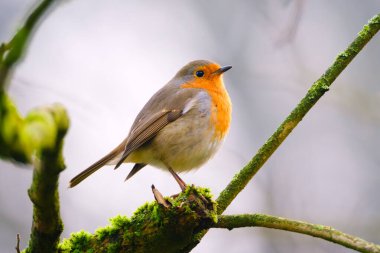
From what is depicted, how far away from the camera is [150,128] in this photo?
383cm

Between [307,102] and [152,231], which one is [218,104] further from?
[152,231]

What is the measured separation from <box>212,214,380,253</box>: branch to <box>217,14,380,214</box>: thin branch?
1.18ft

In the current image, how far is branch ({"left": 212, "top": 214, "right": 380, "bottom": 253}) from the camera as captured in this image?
1662 mm

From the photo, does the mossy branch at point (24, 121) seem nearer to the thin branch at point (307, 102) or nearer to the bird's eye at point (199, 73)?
the thin branch at point (307, 102)

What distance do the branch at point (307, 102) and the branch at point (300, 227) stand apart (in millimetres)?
358

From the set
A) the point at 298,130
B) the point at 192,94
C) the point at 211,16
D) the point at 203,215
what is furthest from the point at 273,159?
the point at 203,215

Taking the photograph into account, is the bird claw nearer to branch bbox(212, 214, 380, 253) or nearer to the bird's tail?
branch bbox(212, 214, 380, 253)

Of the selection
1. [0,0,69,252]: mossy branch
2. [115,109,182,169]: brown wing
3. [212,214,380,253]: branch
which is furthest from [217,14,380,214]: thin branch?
[0,0,69,252]: mossy branch

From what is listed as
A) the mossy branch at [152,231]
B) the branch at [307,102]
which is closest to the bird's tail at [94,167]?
the branch at [307,102]

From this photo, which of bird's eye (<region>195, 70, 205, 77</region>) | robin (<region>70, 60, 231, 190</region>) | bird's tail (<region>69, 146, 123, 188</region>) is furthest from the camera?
bird's eye (<region>195, 70, 205, 77</region>)

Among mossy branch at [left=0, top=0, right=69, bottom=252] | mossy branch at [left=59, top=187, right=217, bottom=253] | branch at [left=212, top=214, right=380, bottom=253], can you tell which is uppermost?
mossy branch at [left=0, top=0, right=69, bottom=252]

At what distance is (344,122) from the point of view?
20.7 ft

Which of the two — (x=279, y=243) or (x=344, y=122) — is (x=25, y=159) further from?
A: (x=344, y=122)

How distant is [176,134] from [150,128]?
0.78ft
